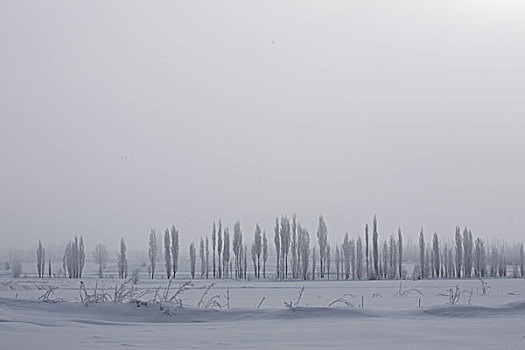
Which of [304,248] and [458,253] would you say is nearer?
[304,248]

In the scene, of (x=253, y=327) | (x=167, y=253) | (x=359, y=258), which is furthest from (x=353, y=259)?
(x=253, y=327)

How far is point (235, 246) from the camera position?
63125 mm

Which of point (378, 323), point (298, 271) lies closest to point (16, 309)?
point (378, 323)

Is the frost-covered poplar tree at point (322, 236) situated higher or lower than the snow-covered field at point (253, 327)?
higher

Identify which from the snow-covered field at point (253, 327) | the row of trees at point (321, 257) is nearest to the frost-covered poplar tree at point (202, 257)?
the row of trees at point (321, 257)

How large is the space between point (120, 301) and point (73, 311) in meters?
0.92

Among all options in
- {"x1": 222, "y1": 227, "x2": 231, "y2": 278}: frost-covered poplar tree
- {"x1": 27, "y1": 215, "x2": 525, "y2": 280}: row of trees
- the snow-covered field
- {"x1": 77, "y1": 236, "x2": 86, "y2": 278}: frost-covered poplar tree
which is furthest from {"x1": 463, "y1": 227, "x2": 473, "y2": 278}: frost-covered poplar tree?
the snow-covered field

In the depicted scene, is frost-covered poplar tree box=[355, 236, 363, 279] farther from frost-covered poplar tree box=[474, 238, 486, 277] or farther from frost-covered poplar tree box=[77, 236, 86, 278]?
frost-covered poplar tree box=[77, 236, 86, 278]

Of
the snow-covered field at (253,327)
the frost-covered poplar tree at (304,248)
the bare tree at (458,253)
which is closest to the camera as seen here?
the snow-covered field at (253,327)

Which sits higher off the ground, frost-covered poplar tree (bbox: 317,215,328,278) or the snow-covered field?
frost-covered poplar tree (bbox: 317,215,328,278)

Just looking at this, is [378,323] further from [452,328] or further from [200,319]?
[200,319]

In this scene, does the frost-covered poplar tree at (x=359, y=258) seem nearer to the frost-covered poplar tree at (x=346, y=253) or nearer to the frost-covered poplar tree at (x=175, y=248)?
the frost-covered poplar tree at (x=346, y=253)

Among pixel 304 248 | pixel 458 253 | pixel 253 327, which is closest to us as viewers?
pixel 253 327

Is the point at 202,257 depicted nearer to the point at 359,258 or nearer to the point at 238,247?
the point at 238,247
